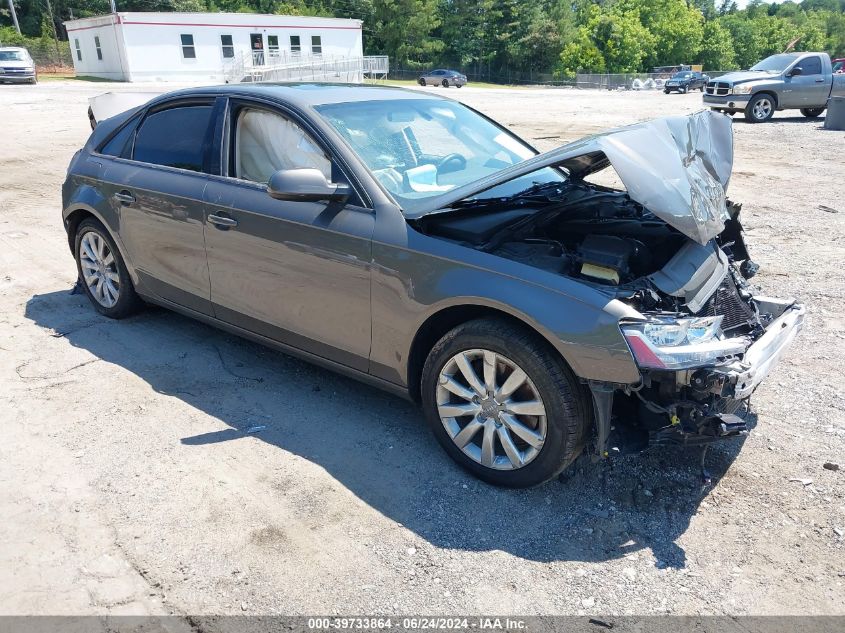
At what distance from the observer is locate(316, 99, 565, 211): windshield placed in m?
3.74

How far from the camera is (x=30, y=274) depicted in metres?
6.61

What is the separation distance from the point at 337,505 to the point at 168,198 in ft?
8.10

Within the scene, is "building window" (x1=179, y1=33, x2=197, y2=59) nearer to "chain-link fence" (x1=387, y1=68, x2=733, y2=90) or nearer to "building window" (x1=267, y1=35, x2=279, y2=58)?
"building window" (x1=267, y1=35, x2=279, y2=58)

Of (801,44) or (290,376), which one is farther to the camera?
(801,44)

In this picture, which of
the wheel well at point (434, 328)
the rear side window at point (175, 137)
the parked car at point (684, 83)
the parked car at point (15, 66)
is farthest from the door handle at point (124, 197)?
the parked car at point (684, 83)

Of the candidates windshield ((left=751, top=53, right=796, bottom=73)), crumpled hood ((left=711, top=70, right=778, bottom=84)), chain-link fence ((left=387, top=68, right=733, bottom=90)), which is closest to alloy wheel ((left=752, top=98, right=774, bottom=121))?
crumpled hood ((left=711, top=70, right=778, bottom=84))

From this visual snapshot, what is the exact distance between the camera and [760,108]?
63.1 ft

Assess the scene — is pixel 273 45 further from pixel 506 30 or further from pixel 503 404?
pixel 503 404

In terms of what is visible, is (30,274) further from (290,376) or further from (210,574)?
(210,574)

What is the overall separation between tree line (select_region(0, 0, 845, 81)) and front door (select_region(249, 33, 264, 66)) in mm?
18528

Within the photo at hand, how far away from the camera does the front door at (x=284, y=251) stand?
11.8ft

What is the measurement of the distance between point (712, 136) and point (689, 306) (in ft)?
3.68

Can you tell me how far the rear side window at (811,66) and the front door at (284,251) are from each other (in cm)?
1975

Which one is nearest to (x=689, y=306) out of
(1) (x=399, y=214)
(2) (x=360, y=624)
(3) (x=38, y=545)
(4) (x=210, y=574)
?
(1) (x=399, y=214)
